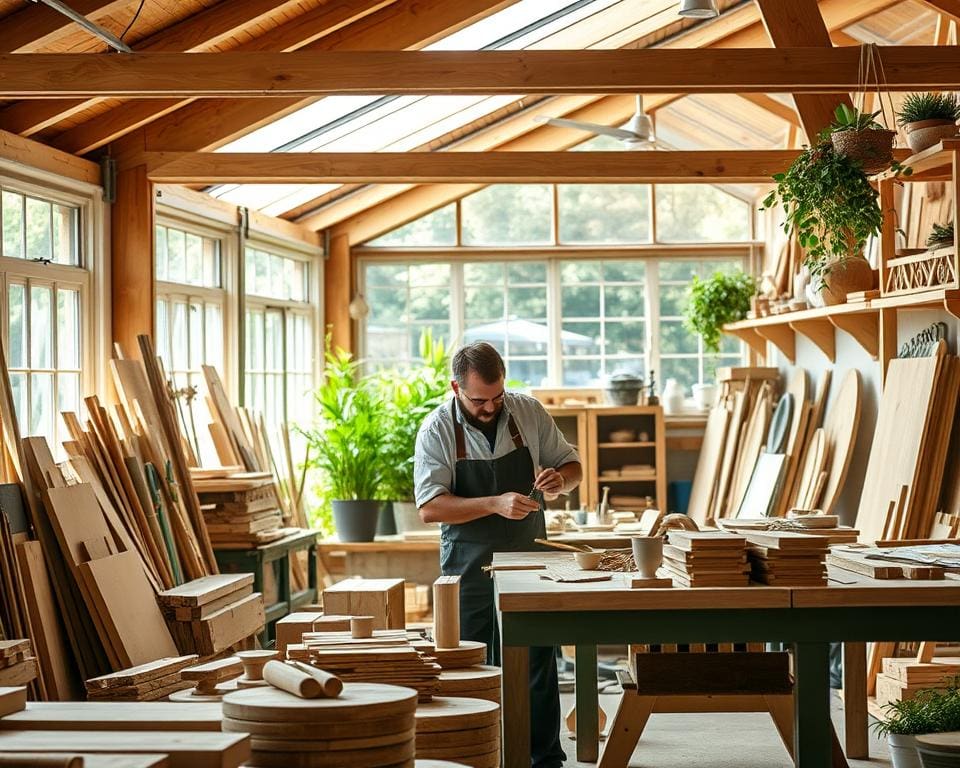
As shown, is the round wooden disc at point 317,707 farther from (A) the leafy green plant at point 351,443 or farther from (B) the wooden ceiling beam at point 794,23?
(A) the leafy green plant at point 351,443

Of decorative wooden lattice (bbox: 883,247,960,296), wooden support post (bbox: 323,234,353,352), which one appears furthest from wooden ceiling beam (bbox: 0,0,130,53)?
wooden support post (bbox: 323,234,353,352)

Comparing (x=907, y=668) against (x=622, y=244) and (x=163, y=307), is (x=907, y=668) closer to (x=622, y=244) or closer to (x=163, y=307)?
(x=163, y=307)

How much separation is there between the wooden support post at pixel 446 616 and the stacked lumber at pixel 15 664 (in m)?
1.60

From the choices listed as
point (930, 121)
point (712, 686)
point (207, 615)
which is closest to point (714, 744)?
point (712, 686)

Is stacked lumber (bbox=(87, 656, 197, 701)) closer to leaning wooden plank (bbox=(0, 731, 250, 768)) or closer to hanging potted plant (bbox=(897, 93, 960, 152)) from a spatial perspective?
leaning wooden plank (bbox=(0, 731, 250, 768))

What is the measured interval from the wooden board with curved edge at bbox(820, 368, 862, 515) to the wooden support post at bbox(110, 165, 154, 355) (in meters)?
4.46

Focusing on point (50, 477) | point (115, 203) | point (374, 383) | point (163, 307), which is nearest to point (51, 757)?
point (50, 477)

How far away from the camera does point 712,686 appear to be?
5.18m

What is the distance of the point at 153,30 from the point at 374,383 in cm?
541

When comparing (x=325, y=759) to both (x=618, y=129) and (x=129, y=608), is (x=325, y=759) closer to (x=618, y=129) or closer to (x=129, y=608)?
(x=129, y=608)

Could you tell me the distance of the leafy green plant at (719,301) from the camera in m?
11.3

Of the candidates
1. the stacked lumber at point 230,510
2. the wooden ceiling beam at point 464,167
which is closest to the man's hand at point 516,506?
the stacked lumber at point 230,510

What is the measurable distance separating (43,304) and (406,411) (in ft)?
13.0

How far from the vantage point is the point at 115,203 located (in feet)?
26.1
